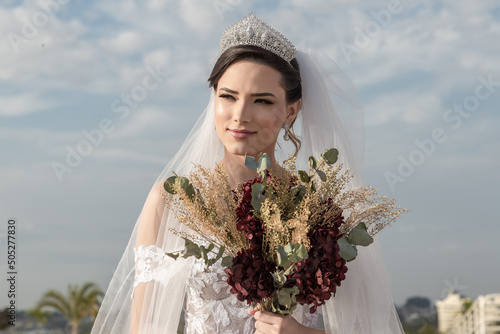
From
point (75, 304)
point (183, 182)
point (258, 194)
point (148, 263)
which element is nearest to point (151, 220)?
point (148, 263)

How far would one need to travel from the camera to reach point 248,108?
3.70 metres

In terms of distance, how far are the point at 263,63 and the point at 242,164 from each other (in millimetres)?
710

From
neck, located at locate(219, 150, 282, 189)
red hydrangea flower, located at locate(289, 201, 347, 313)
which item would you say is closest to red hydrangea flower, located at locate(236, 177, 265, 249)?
red hydrangea flower, located at locate(289, 201, 347, 313)

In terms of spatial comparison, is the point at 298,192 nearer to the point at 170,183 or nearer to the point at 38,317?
the point at 170,183

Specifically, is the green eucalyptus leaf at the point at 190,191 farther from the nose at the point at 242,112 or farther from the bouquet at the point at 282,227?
the nose at the point at 242,112

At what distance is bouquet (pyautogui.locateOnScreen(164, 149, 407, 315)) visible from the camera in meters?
2.77

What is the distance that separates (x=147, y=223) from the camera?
12.2 feet

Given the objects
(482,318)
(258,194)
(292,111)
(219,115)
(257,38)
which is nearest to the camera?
(258,194)

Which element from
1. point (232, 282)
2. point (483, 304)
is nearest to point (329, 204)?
point (232, 282)

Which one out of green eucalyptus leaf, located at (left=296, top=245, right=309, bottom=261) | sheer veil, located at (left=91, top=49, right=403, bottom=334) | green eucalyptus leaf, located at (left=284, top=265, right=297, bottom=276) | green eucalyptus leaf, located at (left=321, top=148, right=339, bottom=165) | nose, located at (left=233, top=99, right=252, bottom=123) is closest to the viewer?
green eucalyptus leaf, located at (left=296, top=245, right=309, bottom=261)

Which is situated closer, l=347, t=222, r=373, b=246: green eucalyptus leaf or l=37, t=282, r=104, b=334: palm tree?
l=347, t=222, r=373, b=246: green eucalyptus leaf

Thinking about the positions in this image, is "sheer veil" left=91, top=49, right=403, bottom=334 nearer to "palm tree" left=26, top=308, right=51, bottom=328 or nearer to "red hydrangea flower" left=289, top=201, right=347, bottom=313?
"red hydrangea flower" left=289, top=201, right=347, bottom=313

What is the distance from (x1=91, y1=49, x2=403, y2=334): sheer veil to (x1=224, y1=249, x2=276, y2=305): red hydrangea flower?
54cm

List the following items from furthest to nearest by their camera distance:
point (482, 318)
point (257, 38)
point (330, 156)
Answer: point (482, 318) → point (257, 38) → point (330, 156)
